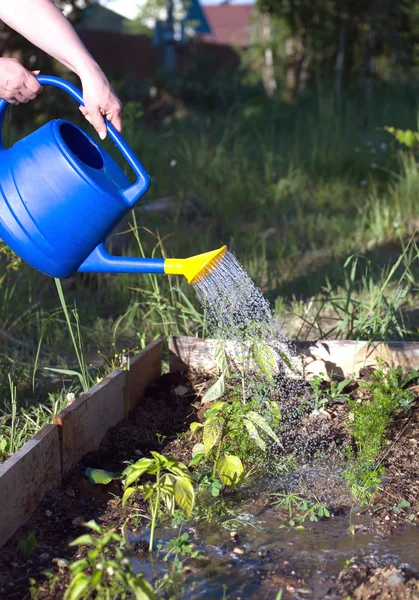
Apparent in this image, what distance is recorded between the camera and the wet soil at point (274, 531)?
1.64 metres

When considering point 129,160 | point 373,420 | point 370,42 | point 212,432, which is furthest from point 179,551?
point 370,42

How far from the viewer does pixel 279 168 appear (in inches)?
225

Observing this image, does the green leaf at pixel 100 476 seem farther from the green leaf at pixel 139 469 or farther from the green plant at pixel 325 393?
the green plant at pixel 325 393

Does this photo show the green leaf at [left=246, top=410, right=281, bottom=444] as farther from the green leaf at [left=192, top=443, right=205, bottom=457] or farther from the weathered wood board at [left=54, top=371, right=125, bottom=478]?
the weathered wood board at [left=54, top=371, right=125, bottom=478]

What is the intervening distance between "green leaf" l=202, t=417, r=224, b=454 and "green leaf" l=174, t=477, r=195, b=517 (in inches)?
12.3

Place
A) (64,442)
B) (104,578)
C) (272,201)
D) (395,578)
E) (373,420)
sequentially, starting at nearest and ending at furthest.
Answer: (104,578) < (395,578) < (64,442) < (373,420) < (272,201)

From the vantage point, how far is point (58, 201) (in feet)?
6.26

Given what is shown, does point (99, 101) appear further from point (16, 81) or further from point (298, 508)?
point (298, 508)

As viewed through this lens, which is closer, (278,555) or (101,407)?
(278,555)

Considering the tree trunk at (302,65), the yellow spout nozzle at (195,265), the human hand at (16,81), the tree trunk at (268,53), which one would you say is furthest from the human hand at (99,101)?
the tree trunk at (268,53)

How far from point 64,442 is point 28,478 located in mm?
213

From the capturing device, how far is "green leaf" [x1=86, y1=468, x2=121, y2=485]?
6.59 ft

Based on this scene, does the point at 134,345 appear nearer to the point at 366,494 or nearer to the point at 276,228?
the point at 366,494

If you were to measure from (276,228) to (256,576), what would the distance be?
351 cm
